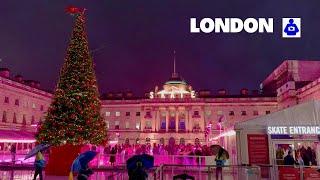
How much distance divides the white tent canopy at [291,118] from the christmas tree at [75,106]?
8574 millimetres

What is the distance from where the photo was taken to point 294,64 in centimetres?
5872

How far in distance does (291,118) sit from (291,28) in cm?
759

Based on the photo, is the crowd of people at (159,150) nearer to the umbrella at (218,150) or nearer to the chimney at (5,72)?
the umbrella at (218,150)

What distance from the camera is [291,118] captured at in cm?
1733

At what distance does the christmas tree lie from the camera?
19672mm

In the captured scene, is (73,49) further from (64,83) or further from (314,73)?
(314,73)

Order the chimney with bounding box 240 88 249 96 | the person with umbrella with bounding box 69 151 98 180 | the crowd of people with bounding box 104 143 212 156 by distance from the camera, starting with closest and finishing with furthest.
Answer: the person with umbrella with bounding box 69 151 98 180
the crowd of people with bounding box 104 143 212 156
the chimney with bounding box 240 88 249 96

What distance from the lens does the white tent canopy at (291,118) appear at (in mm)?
16922

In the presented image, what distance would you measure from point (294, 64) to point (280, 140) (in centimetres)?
4579

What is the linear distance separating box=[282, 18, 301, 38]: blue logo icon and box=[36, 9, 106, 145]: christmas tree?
12.4 meters

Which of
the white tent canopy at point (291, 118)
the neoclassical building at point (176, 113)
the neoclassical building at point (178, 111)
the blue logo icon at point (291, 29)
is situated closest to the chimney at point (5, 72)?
the neoclassical building at point (178, 111)

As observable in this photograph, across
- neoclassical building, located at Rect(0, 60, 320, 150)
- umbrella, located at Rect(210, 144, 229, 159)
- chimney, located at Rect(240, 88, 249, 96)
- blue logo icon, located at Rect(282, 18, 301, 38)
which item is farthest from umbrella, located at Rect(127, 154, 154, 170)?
chimney, located at Rect(240, 88, 249, 96)

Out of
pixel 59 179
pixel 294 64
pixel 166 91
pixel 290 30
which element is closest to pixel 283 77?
pixel 294 64

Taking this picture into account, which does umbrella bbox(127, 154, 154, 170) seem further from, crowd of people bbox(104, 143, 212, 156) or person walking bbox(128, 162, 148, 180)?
crowd of people bbox(104, 143, 212, 156)
